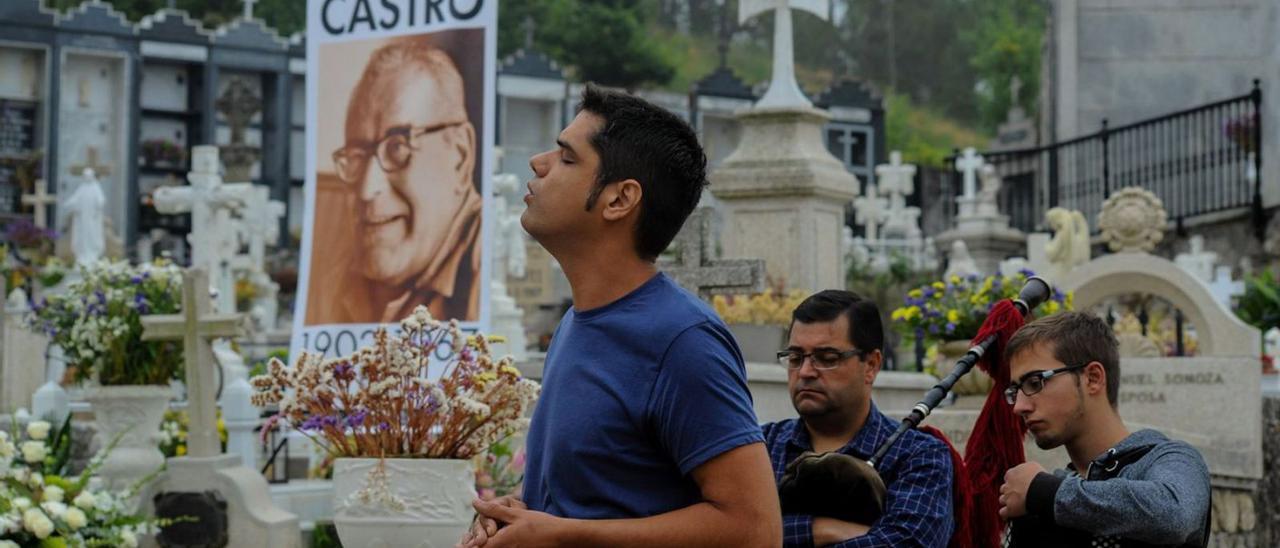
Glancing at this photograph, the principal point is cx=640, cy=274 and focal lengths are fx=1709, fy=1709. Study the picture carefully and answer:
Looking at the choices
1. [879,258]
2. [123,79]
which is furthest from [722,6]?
[879,258]

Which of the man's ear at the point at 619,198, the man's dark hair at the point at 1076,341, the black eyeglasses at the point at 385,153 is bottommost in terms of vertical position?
the man's dark hair at the point at 1076,341

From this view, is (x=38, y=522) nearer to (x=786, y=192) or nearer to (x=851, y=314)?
(x=851, y=314)

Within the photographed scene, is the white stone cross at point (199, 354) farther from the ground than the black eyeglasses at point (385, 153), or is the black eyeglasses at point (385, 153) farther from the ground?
the black eyeglasses at point (385, 153)

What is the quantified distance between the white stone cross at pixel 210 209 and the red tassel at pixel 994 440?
16.0 m

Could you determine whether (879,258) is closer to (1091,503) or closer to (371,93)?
(371,93)

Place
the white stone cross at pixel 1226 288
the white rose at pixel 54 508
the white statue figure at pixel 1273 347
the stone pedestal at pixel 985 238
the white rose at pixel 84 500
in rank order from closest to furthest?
the white rose at pixel 54 508
the white rose at pixel 84 500
the white statue figure at pixel 1273 347
the white stone cross at pixel 1226 288
the stone pedestal at pixel 985 238

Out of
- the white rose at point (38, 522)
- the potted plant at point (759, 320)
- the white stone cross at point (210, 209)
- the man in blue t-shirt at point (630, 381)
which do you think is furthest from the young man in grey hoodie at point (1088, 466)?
the white stone cross at point (210, 209)

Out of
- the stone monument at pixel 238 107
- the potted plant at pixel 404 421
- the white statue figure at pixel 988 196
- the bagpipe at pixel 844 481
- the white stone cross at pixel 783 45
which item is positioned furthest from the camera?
the stone monument at pixel 238 107

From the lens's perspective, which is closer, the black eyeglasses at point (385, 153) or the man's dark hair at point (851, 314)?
the man's dark hair at point (851, 314)

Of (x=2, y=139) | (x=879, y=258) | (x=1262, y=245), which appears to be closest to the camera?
(x=1262, y=245)

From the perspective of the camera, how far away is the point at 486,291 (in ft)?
27.0

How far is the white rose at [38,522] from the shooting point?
6506 millimetres

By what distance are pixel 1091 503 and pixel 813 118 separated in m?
9.26

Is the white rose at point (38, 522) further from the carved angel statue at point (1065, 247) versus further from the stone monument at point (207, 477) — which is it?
the carved angel statue at point (1065, 247)
